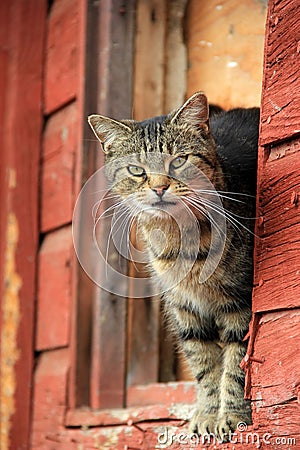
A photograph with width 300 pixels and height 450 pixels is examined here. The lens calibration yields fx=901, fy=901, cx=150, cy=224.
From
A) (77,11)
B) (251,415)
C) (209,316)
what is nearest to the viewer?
(251,415)

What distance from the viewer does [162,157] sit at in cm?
216

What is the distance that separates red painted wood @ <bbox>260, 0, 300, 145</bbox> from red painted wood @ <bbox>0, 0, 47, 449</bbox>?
56.8 inches

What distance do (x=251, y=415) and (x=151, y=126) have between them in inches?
29.5

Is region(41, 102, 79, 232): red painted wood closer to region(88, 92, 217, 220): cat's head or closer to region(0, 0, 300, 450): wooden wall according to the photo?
region(0, 0, 300, 450): wooden wall

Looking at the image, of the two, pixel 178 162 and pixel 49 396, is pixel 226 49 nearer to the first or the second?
pixel 178 162

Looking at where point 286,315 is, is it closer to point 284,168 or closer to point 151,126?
point 284,168

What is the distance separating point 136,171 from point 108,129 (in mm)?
160

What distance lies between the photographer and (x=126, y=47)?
2.91 meters

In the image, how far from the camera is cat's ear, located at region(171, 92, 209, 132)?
2.13m

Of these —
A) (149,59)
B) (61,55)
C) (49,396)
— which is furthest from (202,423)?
(61,55)

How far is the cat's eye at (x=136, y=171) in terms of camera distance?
2.17m

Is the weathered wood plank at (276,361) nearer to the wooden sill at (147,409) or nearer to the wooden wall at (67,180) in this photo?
the wooden wall at (67,180)

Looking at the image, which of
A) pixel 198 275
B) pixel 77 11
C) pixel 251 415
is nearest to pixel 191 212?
pixel 198 275
